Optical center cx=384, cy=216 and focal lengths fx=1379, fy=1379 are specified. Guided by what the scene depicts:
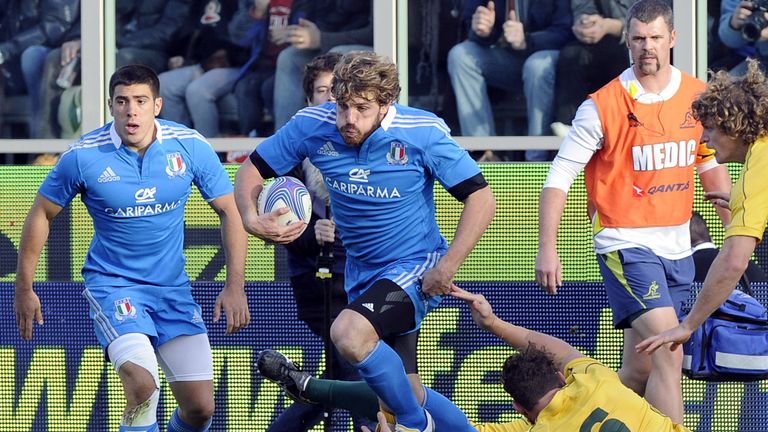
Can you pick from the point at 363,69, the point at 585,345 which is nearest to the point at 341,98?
the point at 363,69

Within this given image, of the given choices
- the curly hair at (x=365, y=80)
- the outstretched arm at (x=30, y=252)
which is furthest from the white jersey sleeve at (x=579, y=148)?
the outstretched arm at (x=30, y=252)

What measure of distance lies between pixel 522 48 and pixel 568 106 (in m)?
0.44

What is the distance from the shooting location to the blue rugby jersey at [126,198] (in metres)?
6.63

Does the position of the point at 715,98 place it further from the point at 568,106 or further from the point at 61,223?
the point at 61,223

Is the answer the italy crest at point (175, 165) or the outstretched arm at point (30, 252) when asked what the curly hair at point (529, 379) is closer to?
the italy crest at point (175, 165)

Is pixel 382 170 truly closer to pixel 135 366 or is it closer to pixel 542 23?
pixel 135 366

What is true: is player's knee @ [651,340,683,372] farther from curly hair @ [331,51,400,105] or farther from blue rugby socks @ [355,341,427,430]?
curly hair @ [331,51,400,105]

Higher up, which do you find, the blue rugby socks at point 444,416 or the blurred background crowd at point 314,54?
the blurred background crowd at point 314,54

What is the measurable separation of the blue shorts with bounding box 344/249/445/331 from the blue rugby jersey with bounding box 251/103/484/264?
1.4 inches

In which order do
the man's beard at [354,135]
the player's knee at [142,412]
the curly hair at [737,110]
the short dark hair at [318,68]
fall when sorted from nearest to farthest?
1. the curly hair at [737,110]
2. the man's beard at [354,135]
3. the player's knee at [142,412]
4. the short dark hair at [318,68]

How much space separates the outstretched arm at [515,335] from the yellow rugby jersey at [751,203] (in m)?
1.35

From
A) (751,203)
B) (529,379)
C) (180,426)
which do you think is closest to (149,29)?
(180,426)

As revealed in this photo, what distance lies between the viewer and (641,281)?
6160 mm

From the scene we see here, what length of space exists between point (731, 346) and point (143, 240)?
2.81 metres
